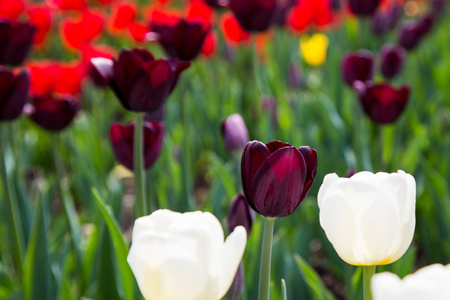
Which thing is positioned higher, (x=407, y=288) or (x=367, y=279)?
(x=407, y=288)

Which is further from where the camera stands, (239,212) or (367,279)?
(239,212)

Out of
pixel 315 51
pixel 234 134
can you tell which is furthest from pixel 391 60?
pixel 315 51

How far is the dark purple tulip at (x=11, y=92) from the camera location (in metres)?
1.09

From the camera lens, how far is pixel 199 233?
0.56 m

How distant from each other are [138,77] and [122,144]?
7.4 inches

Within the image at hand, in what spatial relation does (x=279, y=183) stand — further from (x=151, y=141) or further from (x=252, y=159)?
(x=151, y=141)

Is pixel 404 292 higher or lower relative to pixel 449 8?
higher

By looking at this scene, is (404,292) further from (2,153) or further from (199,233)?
(2,153)

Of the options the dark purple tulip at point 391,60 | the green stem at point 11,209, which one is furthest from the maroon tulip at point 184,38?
the dark purple tulip at point 391,60

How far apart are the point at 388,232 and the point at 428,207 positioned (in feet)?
3.56

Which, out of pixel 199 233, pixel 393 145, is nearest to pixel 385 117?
pixel 393 145

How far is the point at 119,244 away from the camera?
93 centimetres

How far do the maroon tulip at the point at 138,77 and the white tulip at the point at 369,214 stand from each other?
383mm

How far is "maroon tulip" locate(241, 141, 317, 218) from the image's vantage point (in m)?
0.68
